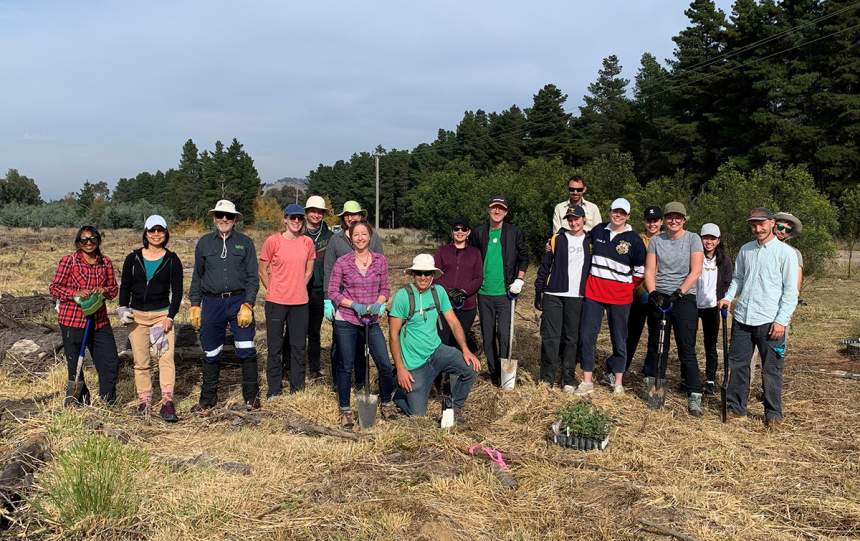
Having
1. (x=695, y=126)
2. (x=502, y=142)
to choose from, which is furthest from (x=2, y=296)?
(x=502, y=142)

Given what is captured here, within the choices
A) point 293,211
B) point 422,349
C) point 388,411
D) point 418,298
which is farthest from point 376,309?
point 293,211

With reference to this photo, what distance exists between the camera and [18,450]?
4.15 m

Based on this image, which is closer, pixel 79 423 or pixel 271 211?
pixel 79 423

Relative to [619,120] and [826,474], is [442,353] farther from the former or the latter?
[619,120]

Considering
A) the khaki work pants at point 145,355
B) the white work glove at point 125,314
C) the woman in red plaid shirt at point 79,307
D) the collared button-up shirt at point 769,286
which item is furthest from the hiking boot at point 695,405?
the woman in red plaid shirt at point 79,307

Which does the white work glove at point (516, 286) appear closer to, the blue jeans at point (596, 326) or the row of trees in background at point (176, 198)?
the blue jeans at point (596, 326)

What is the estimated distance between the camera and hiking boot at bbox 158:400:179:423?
533 centimetres

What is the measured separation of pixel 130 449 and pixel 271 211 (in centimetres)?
6784

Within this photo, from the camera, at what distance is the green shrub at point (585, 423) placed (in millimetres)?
4754

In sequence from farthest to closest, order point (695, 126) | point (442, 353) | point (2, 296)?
point (695, 126) < point (2, 296) < point (442, 353)

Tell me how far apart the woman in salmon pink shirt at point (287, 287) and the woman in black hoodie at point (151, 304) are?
2.88ft

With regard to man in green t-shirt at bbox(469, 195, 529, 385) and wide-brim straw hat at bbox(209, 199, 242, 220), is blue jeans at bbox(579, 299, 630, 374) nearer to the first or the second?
man in green t-shirt at bbox(469, 195, 529, 385)

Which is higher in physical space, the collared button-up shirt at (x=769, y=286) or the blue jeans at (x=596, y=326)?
the collared button-up shirt at (x=769, y=286)

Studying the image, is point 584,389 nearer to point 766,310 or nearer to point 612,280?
point 612,280
